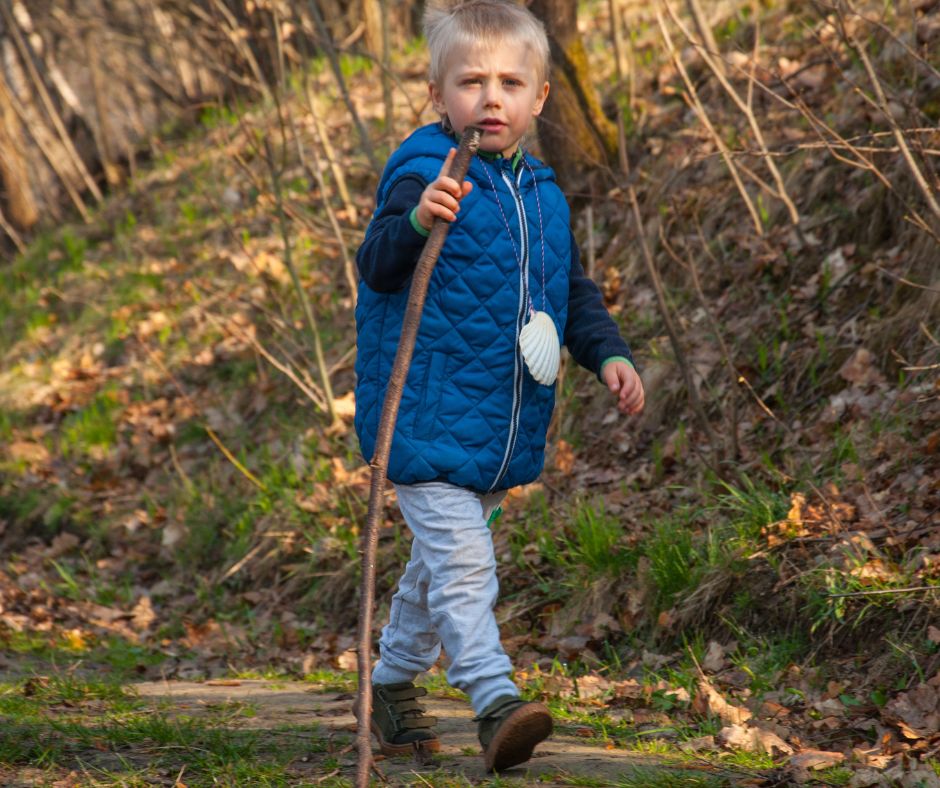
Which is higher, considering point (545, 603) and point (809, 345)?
point (809, 345)

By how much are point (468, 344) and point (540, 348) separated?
199 mm

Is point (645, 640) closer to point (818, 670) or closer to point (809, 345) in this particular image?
point (818, 670)

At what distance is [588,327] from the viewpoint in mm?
3498

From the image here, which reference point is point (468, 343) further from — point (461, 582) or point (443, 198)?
point (461, 582)

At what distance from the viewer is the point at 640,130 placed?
302 inches

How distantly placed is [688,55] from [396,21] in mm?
5380

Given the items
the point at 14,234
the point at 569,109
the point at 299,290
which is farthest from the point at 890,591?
the point at 14,234

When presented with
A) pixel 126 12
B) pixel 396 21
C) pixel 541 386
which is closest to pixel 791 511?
pixel 541 386

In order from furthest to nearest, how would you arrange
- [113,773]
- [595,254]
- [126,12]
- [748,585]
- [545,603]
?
[126,12], [595,254], [545,603], [748,585], [113,773]

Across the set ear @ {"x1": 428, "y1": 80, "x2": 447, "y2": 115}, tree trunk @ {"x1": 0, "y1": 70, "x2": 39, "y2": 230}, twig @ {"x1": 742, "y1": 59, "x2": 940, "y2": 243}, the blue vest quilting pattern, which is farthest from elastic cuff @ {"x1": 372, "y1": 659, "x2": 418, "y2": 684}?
tree trunk @ {"x1": 0, "y1": 70, "x2": 39, "y2": 230}

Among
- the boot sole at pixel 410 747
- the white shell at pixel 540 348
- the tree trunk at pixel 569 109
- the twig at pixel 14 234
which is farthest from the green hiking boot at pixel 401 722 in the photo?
the twig at pixel 14 234

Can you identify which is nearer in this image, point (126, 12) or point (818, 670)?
point (818, 670)

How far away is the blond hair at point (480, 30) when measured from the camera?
309 cm

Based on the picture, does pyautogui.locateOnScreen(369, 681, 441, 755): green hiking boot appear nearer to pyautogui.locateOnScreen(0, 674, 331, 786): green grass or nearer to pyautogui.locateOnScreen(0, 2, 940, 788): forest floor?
pyautogui.locateOnScreen(0, 2, 940, 788): forest floor
